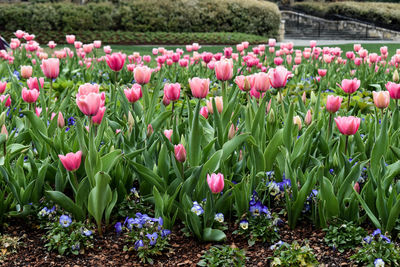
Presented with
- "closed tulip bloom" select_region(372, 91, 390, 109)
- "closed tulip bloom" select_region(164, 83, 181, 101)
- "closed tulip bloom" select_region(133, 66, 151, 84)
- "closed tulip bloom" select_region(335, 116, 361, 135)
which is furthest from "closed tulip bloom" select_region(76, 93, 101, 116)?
"closed tulip bloom" select_region(372, 91, 390, 109)

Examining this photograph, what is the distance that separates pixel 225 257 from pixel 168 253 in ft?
1.06

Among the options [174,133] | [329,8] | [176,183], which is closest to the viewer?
[176,183]

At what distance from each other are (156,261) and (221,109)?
104 cm

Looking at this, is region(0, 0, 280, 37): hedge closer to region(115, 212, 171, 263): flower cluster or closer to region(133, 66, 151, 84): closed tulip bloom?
region(133, 66, 151, 84): closed tulip bloom

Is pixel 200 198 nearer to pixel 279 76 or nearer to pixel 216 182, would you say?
pixel 216 182

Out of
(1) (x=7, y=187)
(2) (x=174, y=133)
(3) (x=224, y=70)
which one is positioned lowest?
(1) (x=7, y=187)

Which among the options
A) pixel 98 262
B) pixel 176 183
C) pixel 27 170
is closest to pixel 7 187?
pixel 27 170

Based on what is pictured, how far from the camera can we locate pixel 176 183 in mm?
2590

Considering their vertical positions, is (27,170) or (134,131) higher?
(134,131)

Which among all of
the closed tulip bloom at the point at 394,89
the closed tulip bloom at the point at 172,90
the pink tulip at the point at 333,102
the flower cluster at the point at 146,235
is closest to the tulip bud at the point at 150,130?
the closed tulip bloom at the point at 172,90

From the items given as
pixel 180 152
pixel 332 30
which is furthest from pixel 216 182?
pixel 332 30

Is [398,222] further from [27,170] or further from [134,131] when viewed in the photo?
[27,170]

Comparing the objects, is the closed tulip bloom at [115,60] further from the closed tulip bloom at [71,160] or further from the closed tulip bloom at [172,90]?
the closed tulip bloom at [71,160]

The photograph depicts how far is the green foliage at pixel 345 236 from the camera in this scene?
2358 millimetres
